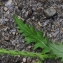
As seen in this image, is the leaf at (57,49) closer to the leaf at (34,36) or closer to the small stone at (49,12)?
the leaf at (34,36)

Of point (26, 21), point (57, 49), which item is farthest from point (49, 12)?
point (57, 49)

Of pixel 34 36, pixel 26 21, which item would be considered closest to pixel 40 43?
pixel 34 36

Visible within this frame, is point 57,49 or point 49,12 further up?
point 49,12

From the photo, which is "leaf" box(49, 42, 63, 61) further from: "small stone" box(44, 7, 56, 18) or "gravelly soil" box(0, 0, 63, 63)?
"small stone" box(44, 7, 56, 18)

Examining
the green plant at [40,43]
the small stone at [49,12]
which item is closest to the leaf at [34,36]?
the green plant at [40,43]

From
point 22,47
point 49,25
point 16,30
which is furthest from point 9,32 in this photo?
point 49,25

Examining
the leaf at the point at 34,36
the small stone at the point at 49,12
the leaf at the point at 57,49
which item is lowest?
the leaf at the point at 57,49

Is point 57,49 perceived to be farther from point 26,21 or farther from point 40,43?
point 26,21

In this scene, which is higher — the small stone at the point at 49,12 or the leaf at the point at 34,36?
the small stone at the point at 49,12

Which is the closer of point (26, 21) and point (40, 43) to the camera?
point (40, 43)
